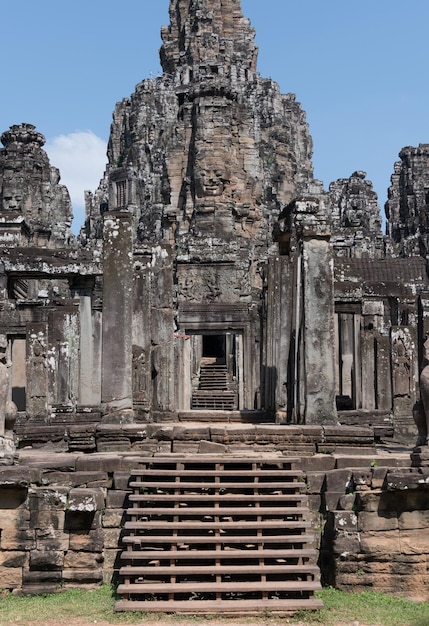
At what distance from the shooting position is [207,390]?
30547mm

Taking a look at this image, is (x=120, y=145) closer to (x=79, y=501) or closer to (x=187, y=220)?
(x=187, y=220)

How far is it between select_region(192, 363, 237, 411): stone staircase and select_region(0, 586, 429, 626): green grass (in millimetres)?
17056

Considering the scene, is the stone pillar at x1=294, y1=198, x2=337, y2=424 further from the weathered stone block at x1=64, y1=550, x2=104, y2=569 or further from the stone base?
the stone base

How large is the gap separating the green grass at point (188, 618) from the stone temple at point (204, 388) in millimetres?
263

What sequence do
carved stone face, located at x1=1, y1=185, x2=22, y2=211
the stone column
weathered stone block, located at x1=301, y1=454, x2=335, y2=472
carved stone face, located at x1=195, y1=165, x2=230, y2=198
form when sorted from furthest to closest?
1. carved stone face, located at x1=195, y1=165, x2=230, y2=198
2. carved stone face, located at x1=1, y1=185, x2=22, y2=211
3. the stone column
4. weathered stone block, located at x1=301, y1=454, x2=335, y2=472

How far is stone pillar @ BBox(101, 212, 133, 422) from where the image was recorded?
12.4 m

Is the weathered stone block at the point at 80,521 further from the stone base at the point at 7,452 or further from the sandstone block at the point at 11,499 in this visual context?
the stone base at the point at 7,452

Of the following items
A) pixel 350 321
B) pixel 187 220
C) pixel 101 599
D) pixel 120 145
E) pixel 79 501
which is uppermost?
pixel 120 145

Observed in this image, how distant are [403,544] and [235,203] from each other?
37509 millimetres

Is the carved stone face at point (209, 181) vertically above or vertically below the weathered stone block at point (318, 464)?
above

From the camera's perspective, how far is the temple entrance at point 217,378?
1082 inches

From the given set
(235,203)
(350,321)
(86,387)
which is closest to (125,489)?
(86,387)

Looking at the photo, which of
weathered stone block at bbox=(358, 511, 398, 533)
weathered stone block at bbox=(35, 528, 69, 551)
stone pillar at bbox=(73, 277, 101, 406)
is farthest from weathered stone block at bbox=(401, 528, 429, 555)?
stone pillar at bbox=(73, 277, 101, 406)

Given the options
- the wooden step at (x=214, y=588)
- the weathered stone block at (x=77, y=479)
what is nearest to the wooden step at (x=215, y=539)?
the wooden step at (x=214, y=588)
